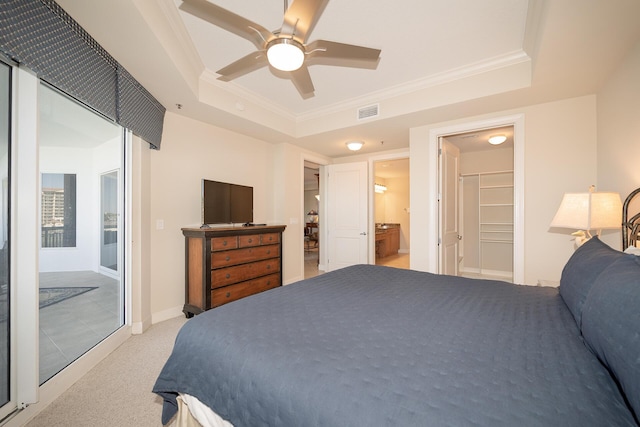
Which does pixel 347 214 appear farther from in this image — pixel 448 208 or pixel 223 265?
pixel 223 265

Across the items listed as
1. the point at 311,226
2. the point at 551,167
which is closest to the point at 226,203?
the point at 551,167

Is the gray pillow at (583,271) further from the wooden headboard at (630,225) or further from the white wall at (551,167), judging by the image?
the white wall at (551,167)

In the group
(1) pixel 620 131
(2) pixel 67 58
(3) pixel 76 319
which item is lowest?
(3) pixel 76 319

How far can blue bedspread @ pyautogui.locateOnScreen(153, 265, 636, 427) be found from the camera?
2.31ft

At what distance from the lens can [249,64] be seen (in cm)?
207

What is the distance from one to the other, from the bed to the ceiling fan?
5.19 ft

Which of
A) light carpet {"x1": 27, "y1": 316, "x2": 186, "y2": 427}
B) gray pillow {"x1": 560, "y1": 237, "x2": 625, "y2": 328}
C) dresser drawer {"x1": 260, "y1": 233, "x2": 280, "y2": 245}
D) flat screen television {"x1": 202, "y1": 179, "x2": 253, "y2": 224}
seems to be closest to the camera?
gray pillow {"x1": 560, "y1": 237, "x2": 625, "y2": 328}

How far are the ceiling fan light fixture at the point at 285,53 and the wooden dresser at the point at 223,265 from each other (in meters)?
1.97

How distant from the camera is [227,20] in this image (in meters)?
1.62

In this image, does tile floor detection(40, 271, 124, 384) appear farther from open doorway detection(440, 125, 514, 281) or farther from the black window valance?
open doorway detection(440, 125, 514, 281)

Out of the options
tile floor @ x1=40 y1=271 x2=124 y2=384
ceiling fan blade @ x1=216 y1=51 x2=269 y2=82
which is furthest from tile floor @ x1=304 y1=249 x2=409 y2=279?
ceiling fan blade @ x1=216 y1=51 x2=269 y2=82

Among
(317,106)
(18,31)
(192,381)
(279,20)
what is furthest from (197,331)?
(317,106)

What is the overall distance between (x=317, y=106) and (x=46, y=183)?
3018 mm

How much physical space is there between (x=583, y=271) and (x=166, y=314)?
147 inches
